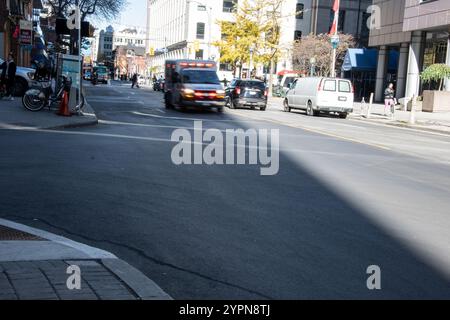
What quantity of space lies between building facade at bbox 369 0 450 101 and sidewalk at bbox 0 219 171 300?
104 feet

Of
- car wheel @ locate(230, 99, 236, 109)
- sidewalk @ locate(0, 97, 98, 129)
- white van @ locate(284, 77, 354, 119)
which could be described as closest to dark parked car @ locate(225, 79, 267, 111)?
car wheel @ locate(230, 99, 236, 109)

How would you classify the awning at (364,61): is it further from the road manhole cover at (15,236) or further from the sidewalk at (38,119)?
the road manhole cover at (15,236)

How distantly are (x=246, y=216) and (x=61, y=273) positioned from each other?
2973 millimetres

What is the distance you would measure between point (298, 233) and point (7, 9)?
40.2 meters

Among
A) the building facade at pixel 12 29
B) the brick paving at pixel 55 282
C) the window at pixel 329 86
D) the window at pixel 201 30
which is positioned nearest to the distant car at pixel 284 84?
the window at pixel 201 30

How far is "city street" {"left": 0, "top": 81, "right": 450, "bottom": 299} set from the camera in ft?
16.6

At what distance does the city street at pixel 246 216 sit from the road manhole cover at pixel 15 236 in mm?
395

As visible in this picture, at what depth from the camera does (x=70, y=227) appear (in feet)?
20.7

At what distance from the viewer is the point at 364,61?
5466 centimetres

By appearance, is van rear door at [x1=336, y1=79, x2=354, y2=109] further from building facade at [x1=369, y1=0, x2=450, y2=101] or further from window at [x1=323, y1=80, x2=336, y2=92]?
building facade at [x1=369, y1=0, x2=450, y2=101]

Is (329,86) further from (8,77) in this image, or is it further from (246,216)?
(246,216)

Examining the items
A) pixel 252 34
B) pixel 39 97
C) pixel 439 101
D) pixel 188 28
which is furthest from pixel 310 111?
pixel 188 28
